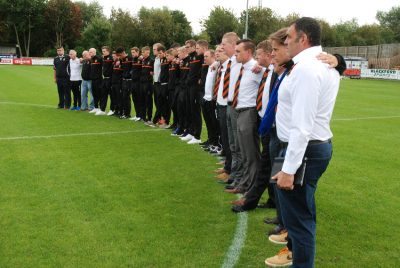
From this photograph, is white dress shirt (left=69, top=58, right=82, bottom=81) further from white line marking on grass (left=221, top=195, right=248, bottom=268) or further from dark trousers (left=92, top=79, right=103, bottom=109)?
white line marking on grass (left=221, top=195, right=248, bottom=268)

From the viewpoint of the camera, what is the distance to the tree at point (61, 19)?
68438 mm

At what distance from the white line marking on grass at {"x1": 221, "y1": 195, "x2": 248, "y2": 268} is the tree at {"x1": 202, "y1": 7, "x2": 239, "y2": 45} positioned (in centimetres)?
6097

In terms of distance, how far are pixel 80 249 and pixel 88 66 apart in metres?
11.2

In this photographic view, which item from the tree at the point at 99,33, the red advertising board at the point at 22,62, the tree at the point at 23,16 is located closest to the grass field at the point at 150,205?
the red advertising board at the point at 22,62

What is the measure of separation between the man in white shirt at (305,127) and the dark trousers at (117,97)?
11.1 m

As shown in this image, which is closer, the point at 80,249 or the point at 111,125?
the point at 80,249

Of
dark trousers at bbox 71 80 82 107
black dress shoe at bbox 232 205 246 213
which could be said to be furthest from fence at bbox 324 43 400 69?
black dress shoe at bbox 232 205 246 213

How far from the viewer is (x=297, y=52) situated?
127 inches

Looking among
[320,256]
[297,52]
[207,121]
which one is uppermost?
[297,52]

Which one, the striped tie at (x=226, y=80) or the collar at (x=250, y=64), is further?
the striped tie at (x=226, y=80)

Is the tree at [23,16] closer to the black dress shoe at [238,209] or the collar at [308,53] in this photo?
the black dress shoe at [238,209]

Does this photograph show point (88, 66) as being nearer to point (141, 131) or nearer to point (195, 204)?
point (141, 131)

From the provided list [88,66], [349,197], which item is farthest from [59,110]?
[349,197]

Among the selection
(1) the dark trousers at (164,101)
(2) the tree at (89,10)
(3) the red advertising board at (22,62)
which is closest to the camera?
(1) the dark trousers at (164,101)
